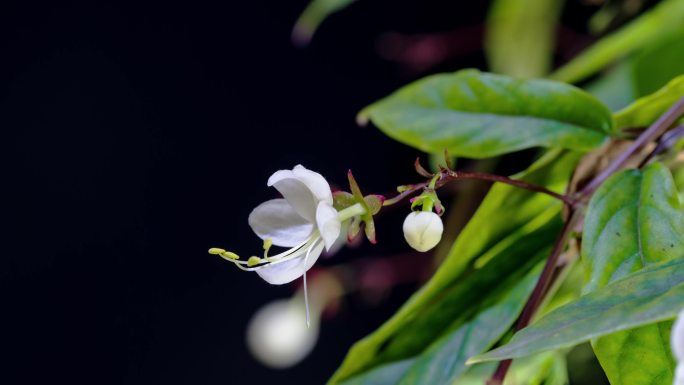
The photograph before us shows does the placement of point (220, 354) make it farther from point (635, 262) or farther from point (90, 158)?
point (635, 262)

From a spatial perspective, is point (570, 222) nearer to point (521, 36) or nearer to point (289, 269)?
point (289, 269)

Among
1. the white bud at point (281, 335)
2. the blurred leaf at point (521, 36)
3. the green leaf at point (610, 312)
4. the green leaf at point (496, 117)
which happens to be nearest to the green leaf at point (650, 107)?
the green leaf at point (496, 117)

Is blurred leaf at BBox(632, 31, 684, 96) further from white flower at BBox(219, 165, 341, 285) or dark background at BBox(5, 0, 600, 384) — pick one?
dark background at BBox(5, 0, 600, 384)

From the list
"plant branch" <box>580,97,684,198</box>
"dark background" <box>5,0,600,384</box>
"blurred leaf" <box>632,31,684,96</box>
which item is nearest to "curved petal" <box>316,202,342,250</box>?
"plant branch" <box>580,97,684,198</box>

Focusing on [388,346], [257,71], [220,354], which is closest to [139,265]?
[220,354]

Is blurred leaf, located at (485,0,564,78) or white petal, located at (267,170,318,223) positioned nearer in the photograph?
white petal, located at (267,170,318,223)
